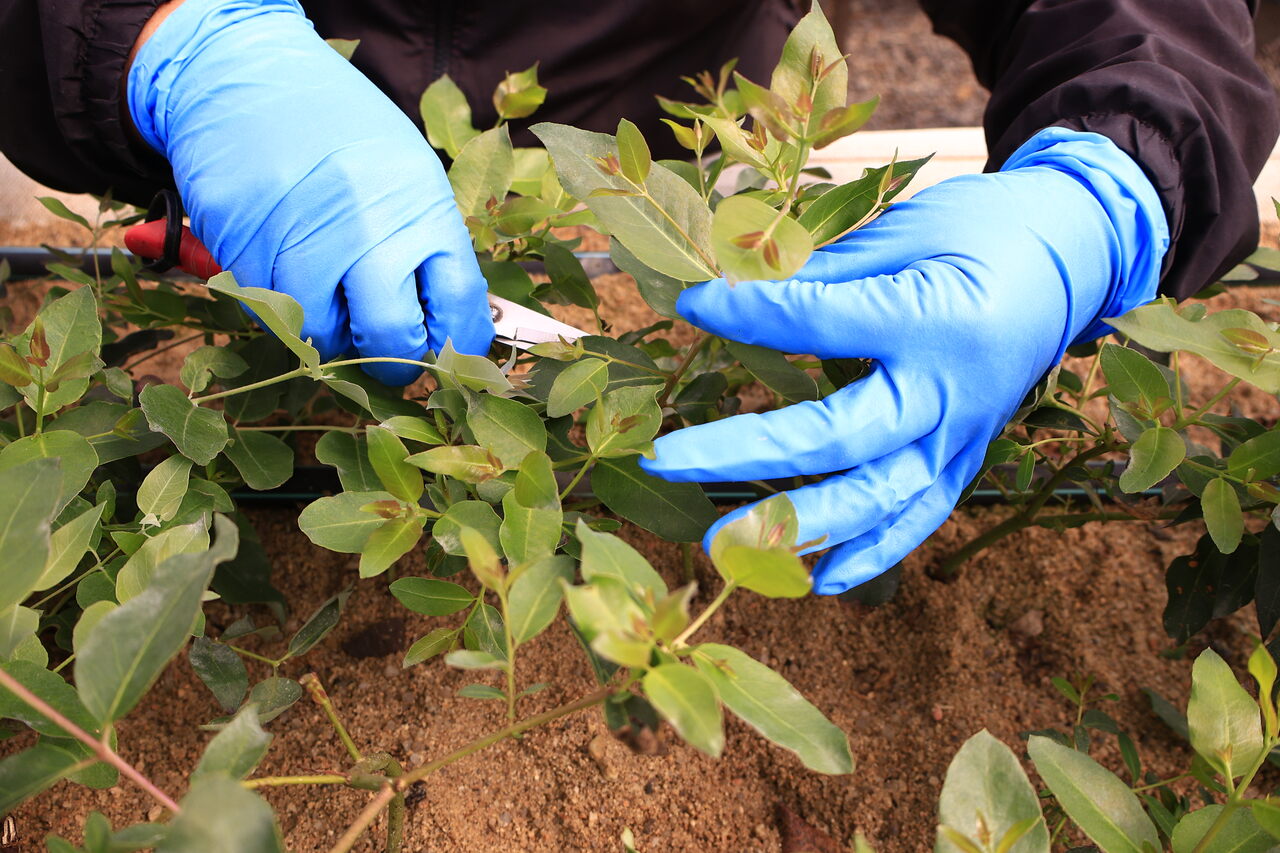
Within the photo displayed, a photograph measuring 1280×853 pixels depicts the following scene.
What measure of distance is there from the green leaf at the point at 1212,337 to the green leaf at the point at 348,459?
1.87 ft

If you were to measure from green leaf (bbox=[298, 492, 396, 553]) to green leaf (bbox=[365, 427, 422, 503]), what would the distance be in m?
0.02

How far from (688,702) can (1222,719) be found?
0.37m

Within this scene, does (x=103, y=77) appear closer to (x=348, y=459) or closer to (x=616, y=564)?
(x=348, y=459)

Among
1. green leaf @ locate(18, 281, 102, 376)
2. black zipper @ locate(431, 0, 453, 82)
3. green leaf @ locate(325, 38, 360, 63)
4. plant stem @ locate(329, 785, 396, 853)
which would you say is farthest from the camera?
black zipper @ locate(431, 0, 453, 82)

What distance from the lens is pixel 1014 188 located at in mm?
818

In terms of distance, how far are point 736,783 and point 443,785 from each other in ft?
0.93

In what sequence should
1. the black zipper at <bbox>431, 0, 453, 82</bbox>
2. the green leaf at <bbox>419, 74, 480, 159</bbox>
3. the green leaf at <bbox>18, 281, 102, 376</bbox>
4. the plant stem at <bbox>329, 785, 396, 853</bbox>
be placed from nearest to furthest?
the plant stem at <bbox>329, 785, 396, 853</bbox>, the green leaf at <bbox>18, 281, 102, 376</bbox>, the green leaf at <bbox>419, 74, 480, 159</bbox>, the black zipper at <bbox>431, 0, 453, 82</bbox>

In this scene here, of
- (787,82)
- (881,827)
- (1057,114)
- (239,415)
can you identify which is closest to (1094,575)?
(881,827)

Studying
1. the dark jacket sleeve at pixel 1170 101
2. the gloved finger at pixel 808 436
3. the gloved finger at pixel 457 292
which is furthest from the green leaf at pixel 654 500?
the dark jacket sleeve at pixel 1170 101

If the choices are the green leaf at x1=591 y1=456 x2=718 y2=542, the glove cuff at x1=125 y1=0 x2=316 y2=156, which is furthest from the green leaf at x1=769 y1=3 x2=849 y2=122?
the glove cuff at x1=125 y1=0 x2=316 y2=156

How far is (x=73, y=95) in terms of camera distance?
988 millimetres

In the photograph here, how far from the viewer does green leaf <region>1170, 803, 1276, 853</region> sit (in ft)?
1.66

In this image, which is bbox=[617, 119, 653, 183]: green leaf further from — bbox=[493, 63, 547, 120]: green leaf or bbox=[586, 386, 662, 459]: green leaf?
bbox=[493, 63, 547, 120]: green leaf

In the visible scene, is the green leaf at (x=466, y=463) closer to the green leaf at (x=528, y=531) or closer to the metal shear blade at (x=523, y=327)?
the green leaf at (x=528, y=531)
